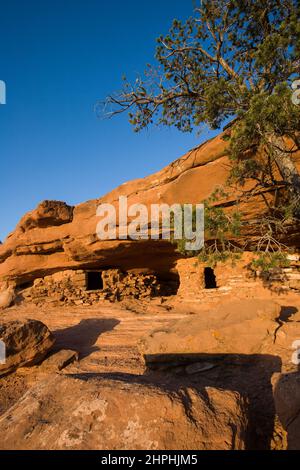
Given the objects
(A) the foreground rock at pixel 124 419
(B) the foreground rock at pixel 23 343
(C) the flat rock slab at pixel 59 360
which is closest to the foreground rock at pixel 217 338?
(A) the foreground rock at pixel 124 419

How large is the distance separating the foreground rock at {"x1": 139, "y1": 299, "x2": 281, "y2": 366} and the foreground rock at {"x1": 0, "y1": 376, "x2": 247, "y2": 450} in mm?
1536

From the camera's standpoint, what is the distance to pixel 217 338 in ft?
11.6

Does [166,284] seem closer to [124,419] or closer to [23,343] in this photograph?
[23,343]

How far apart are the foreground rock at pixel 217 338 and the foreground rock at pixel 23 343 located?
201 centimetres

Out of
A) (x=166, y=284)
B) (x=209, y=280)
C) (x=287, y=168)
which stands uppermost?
(x=287, y=168)

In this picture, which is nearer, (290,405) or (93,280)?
(290,405)

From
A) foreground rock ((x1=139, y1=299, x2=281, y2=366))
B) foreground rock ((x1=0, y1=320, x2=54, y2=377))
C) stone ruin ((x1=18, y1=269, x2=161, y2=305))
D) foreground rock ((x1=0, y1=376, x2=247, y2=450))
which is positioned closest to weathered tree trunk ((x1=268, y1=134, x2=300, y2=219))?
foreground rock ((x1=139, y1=299, x2=281, y2=366))

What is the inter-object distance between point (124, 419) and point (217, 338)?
85.9 inches

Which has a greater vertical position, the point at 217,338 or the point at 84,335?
the point at 217,338

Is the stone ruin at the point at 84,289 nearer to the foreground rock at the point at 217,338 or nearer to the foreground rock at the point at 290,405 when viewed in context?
the foreground rock at the point at 217,338

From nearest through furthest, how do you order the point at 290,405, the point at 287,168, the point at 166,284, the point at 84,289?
the point at 290,405 → the point at 287,168 → the point at 84,289 → the point at 166,284

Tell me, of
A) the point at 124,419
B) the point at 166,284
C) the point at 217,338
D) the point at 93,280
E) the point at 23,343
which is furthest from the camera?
the point at 93,280

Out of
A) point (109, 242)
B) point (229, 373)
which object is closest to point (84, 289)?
point (109, 242)

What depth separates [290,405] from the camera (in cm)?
194
